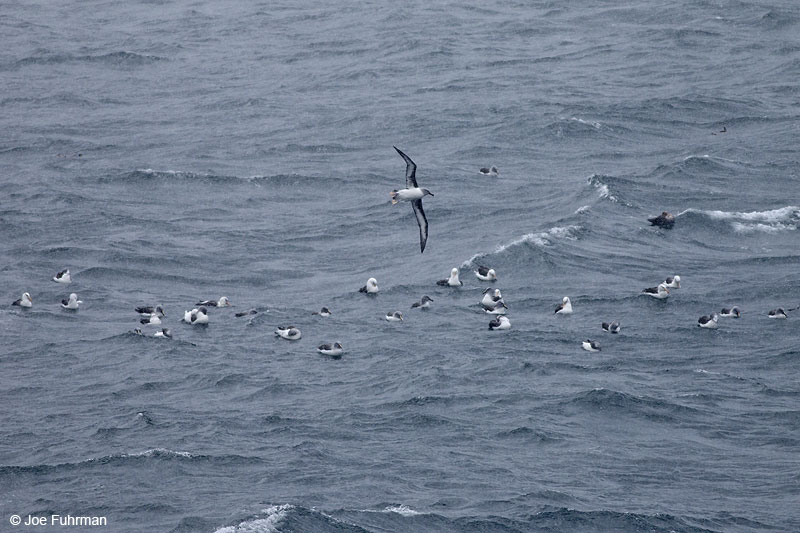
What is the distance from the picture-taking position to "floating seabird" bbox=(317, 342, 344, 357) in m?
31.7

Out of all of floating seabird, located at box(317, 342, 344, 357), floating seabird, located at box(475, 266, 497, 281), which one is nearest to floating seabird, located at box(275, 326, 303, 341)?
floating seabird, located at box(317, 342, 344, 357)

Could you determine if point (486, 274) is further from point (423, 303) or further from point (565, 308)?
point (565, 308)

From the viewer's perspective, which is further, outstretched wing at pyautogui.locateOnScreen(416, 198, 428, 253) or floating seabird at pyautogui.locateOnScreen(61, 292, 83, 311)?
floating seabird at pyautogui.locateOnScreen(61, 292, 83, 311)

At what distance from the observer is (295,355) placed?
104 ft

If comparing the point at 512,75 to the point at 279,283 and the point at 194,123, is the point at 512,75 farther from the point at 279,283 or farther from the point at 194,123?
the point at 279,283

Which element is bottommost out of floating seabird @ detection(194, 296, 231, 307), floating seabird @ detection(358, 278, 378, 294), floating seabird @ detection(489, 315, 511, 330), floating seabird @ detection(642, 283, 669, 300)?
floating seabird @ detection(194, 296, 231, 307)

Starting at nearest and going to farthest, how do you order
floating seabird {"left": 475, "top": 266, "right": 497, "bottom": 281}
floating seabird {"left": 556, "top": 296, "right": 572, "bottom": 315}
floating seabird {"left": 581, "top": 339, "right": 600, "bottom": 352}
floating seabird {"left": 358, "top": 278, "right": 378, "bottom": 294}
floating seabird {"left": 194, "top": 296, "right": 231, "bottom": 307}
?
floating seabird {"left": 581, "top": 339, "right": 600, "bottom": 352} < floating seabird {"left": 556, "top": 296, "right": 572, "bottom": 315} < floating seabird {"left": 194, "top": 296, "right": 231, "bottom": 307} < floating seabird {"left": 358, "top": 278, "right": 378, "bottom": 294} < floating seabird {"left": 475, "top": 266, "right": 497, "bottom": 281}

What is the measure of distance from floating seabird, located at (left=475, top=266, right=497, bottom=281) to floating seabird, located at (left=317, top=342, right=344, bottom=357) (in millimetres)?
6617

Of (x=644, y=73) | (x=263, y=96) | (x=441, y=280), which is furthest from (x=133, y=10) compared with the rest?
(x=441, y=280)

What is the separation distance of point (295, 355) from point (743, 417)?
1108 centimetres

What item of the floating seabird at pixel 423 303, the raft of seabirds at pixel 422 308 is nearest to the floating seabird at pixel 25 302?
the raft of seabirds at pixel 422 308

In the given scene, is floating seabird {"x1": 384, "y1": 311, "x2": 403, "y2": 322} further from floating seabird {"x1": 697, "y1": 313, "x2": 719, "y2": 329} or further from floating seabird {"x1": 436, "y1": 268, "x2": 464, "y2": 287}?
floating seabird {"x1": 697, "y1": 313, "x2": 719, "y2": 329}

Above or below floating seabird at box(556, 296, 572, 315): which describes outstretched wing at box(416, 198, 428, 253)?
above

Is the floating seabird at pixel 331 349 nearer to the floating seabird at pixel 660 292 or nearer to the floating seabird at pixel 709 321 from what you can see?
the floating seabird at pixel 660 292
